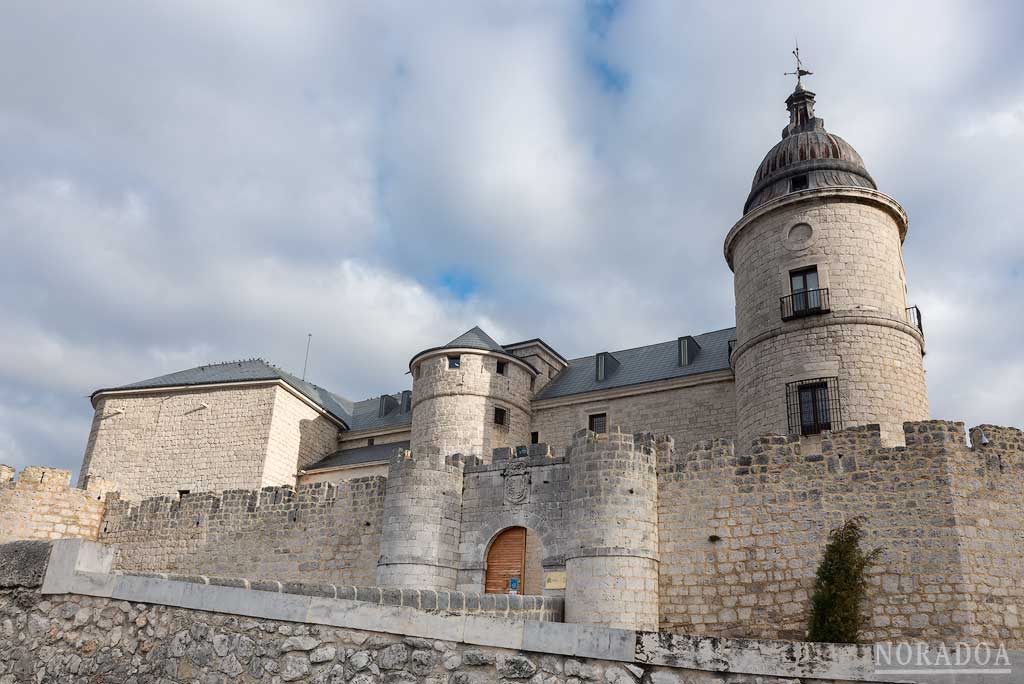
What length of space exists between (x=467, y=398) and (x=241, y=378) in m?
9.76

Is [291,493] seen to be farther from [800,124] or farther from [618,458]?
[800,124]

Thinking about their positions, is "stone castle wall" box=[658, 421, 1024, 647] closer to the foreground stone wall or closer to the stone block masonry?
the stone block masonry

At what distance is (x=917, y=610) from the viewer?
12070mm

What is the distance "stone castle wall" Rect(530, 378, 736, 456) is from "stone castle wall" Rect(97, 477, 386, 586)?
789cm

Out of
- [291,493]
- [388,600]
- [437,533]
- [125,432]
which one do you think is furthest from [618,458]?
[125,432]

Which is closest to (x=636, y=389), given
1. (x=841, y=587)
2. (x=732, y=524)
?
(x=732, y=524)

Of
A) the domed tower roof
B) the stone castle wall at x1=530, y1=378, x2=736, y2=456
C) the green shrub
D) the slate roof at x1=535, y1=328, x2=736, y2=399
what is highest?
the domed tower roof

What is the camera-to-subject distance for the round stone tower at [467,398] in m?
24.2

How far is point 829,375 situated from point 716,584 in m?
6.13

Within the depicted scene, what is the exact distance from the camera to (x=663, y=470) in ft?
48.4

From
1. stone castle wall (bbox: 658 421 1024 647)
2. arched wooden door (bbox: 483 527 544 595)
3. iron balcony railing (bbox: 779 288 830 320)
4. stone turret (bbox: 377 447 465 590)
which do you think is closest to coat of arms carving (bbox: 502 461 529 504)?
arched wooden door (bbox: 483 527 544 595)

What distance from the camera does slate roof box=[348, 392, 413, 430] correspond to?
30428 millimetres

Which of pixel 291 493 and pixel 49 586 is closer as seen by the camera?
pixel 49 586

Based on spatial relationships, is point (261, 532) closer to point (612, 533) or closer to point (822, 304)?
point (612, 533)
